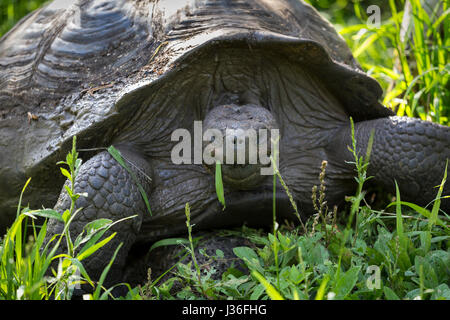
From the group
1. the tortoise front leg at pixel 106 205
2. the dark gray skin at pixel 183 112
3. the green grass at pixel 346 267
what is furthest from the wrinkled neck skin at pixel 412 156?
the tortoise front leg at pixel 106 205

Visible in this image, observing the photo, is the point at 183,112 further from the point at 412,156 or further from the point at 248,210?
the point at 412,156

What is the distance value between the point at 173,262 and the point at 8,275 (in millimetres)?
938

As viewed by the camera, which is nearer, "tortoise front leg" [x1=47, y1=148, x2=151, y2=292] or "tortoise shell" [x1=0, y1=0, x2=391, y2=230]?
"tortoise front leg" [x1=47, y1=148, x2=151, y2=292]

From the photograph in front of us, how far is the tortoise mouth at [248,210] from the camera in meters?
2.63

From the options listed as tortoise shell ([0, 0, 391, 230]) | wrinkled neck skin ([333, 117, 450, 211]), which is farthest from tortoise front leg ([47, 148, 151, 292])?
wrinkled neck skin ([333, 117, 450, 211])

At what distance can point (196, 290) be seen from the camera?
6.78 feet

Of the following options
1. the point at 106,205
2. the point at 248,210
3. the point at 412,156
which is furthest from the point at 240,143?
the point at 412,156

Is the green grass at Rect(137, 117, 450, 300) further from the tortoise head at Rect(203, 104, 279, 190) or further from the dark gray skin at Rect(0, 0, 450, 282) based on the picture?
the dark gray skin at Rect(0, 0, 450, 282)

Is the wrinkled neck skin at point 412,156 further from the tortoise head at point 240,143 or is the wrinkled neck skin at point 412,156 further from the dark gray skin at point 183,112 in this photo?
the tortoise head at point 240,143

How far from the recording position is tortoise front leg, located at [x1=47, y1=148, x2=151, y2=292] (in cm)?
229

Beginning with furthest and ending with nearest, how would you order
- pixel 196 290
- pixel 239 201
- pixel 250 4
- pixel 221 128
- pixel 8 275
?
pixel 250 4 → pixel 239 201 → pixel 221 128 → pixel 196 290 → pixel 8 275

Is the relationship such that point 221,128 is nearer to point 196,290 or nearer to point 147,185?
point 147,185
